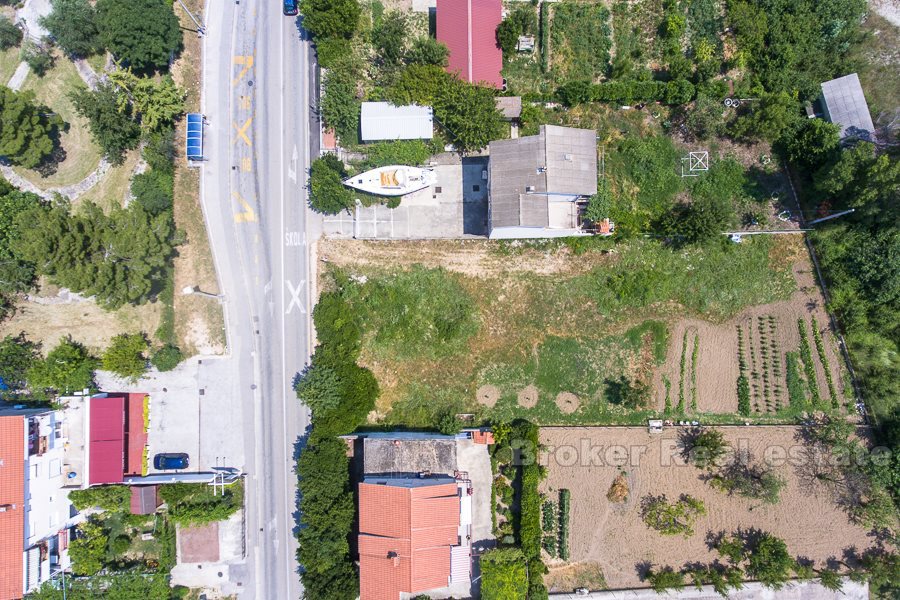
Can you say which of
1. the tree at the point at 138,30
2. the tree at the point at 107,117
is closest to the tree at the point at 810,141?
the tree at the point at 138,30

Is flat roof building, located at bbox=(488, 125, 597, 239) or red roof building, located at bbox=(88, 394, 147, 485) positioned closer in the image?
flat roof building, located at bbox=(488, 125, 597, 239)

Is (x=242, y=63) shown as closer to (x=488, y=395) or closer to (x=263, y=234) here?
(x=263, y=234)

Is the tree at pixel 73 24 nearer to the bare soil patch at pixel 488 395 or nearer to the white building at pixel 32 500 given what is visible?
the white building at pixel 32 500

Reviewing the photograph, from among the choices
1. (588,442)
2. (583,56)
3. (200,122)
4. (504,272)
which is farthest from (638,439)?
(200,122)

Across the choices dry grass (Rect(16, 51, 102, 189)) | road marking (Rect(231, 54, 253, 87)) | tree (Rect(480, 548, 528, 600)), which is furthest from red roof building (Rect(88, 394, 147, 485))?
tree (Rect(480, 548, 528, 600))

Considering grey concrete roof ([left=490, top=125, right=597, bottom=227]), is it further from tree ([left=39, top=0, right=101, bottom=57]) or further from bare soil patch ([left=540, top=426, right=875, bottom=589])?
tree ([left=39, top=0, right=101, bottom=57])

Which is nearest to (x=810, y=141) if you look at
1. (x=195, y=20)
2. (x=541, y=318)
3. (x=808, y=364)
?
(x=808, y=364)

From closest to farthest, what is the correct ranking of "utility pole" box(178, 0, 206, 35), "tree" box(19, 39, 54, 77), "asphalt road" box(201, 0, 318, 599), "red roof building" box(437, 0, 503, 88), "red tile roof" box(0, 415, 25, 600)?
"red tile roof" box(0, 415, 25, 600), "red roof building" box(437, 0, 503, 88), "tree" box(19, 39, 54, 77), "asphalt road" box(201, 0, 318, 599), "utility pole" box(178, 0, 206, 35)
